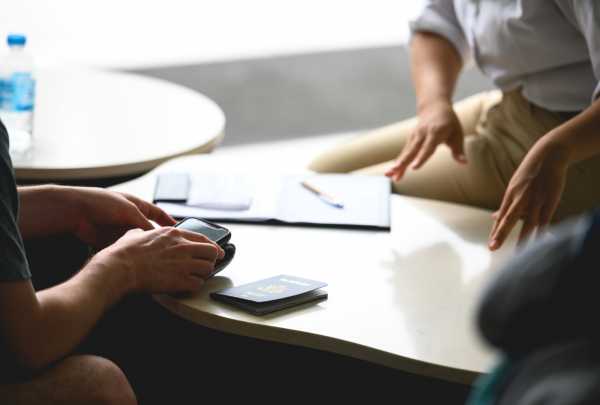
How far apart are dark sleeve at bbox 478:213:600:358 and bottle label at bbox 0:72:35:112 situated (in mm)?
1380

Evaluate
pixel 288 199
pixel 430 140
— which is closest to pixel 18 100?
pixel 288 199

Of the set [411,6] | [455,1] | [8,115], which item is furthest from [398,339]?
[411,6]

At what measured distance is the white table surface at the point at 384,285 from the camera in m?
0.73

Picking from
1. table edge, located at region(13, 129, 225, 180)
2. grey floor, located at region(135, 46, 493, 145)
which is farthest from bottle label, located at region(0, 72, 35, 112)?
grey floor, located at region(135, 46, 493, 145)

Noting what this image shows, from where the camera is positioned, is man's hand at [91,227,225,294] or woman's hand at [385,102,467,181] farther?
woman's hand at [385,102,467,181]

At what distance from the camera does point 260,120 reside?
3.92 m

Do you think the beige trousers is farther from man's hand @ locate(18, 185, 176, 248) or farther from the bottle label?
the bottle label

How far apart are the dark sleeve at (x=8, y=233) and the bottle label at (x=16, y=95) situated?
83cm

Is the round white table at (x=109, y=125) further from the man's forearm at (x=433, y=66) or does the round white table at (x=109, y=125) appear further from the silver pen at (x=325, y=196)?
the man's forearm at (x=433, y=66)

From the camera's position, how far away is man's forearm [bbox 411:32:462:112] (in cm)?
143

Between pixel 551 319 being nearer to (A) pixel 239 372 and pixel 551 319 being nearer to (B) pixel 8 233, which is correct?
(B) pixel 8 233

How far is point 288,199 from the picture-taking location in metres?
1.14

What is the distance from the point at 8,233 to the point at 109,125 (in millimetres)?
932

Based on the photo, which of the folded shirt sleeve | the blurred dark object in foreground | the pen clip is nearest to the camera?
the blurred dark object in foreground
